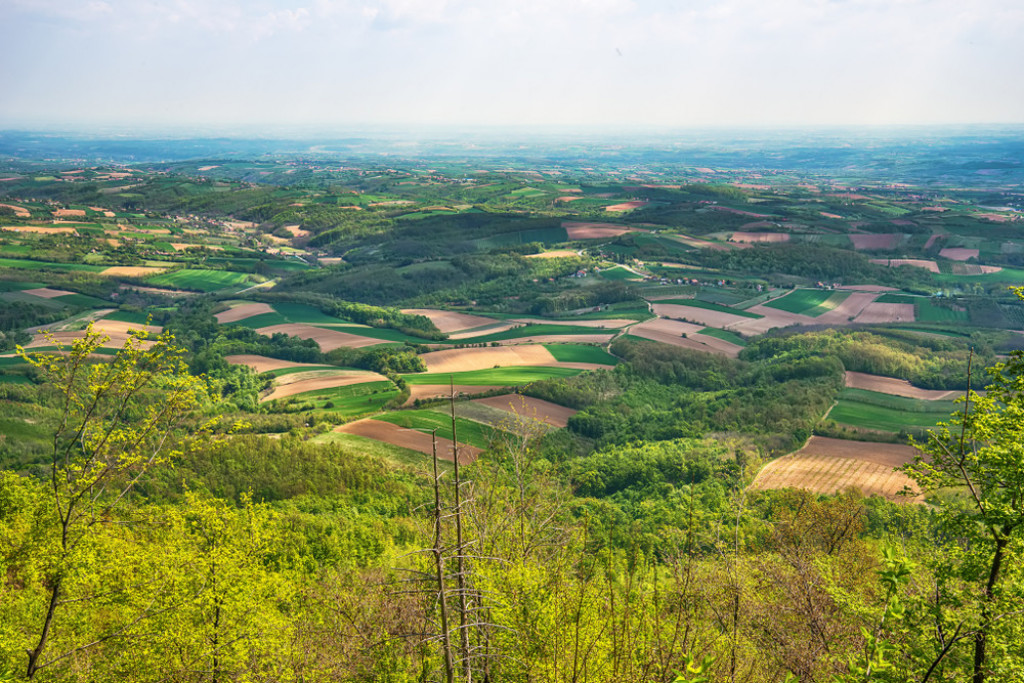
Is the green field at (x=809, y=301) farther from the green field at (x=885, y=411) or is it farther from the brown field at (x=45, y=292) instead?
the brown field at (x=45, y=292)

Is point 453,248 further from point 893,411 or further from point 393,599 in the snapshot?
point 393,599

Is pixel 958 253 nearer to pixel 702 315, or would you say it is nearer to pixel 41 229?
pixel 702 315

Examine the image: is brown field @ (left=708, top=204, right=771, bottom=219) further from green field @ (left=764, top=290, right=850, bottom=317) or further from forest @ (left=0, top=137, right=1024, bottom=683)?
green field @ (left=764, top=290, right=850, bottom=317)

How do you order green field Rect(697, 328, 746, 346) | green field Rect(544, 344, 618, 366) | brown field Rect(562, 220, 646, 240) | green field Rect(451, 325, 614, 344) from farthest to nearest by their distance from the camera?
brown field Rect(562, 220, 646, 240) → green field Rect(451, 325, 614, 344) → green field Rect(697, 328, 746, 346) → green field Rect(544, 344, 618, 366)

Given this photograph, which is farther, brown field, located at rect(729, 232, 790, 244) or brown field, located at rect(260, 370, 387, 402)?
brown field, located at rect(729, 232, 790, 244)

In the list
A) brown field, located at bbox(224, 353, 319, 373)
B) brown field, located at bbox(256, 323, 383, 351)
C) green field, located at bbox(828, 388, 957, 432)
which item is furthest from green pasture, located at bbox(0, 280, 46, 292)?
green field, located at bbox(828, 388, 957, 432)

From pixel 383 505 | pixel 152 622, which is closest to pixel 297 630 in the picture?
pixel 152 622
